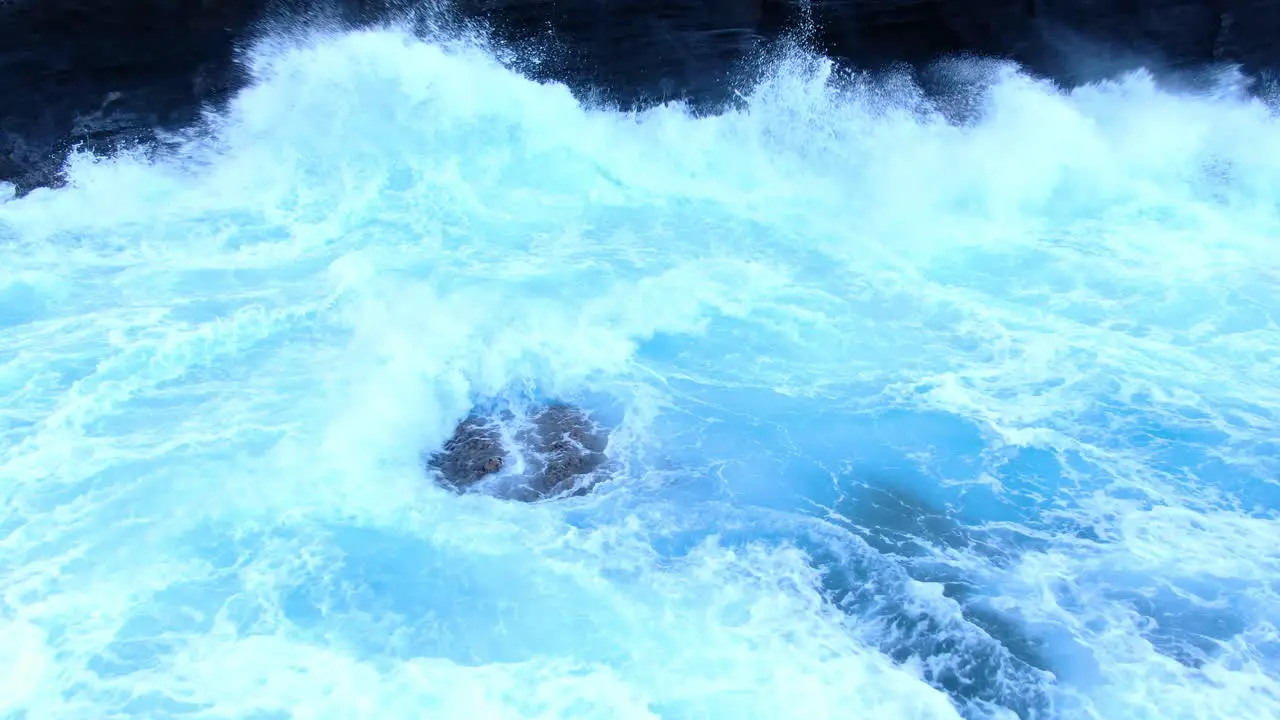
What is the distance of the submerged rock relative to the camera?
7289 mm

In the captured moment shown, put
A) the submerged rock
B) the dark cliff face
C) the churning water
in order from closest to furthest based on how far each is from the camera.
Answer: the churning water < the submerged rock < the dark cliff face

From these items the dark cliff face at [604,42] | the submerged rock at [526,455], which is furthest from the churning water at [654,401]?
the dark cliff face at [604,42]

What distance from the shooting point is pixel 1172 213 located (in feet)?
40.8

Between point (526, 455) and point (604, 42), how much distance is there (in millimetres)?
8049

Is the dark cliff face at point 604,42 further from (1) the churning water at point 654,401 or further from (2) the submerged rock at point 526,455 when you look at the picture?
(2) the submerged rock at point 526,455

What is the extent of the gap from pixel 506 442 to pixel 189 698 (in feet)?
9.95

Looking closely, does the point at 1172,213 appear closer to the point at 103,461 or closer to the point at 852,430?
the point at 852,430

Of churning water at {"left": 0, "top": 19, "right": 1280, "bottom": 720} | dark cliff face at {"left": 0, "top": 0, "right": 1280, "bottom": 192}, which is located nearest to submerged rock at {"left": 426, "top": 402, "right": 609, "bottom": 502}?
churning water at {"left": 0, "top": 19, "right": 1280, "bottom": 720}

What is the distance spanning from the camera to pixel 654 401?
840 cm

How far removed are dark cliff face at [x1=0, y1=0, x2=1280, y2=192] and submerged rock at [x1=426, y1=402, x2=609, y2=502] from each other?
23.8ft

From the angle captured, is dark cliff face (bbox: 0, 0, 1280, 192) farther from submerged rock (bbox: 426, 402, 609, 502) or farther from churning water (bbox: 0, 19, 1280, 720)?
submerged rock (bbox: 426, 402, 609, 502)

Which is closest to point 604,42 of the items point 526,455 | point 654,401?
point 654,401

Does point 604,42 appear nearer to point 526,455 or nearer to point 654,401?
point 654,401

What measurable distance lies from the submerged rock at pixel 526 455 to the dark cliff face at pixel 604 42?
725 cm
